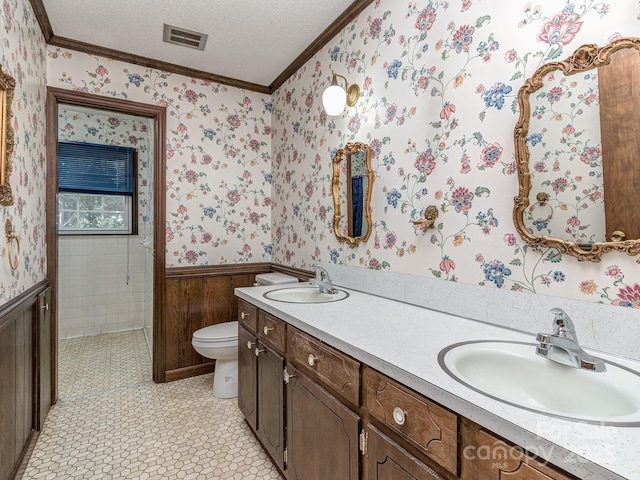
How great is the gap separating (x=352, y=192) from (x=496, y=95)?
0.92 meters

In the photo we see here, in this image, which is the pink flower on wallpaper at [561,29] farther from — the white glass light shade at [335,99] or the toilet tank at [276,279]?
the toilet tank at [276,279]

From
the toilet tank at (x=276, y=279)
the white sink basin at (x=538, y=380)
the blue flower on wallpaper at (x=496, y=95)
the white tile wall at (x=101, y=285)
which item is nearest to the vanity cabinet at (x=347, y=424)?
the white sink basin at (x=538, y=380)

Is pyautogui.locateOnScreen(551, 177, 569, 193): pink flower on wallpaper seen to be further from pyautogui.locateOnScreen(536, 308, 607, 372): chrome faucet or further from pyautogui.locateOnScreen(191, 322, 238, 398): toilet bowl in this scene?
pyautogui.locateOnScreen(191, 322, 238, 398): toilet bowl

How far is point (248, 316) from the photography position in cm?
191

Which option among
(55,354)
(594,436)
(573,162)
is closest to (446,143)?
(573,162)

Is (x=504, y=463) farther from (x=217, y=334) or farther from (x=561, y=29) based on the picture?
(x=217, y=334)

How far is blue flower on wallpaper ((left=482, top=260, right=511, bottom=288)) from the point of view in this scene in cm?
125

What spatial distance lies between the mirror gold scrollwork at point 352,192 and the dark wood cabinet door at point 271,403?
2.65ft

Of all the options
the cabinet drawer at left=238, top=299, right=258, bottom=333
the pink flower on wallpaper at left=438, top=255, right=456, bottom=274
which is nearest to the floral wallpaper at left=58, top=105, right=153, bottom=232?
the cabinet drawer at left=238, top=299, right=258, bottom=333

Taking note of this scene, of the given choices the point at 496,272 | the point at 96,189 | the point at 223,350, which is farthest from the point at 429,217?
the point at 96,189

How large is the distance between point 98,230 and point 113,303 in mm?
840

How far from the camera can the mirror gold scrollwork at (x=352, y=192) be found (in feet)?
6.22

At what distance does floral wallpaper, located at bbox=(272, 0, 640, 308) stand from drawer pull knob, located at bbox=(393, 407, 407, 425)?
65 centimetres

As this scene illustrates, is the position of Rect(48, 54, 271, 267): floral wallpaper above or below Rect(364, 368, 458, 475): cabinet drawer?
above
